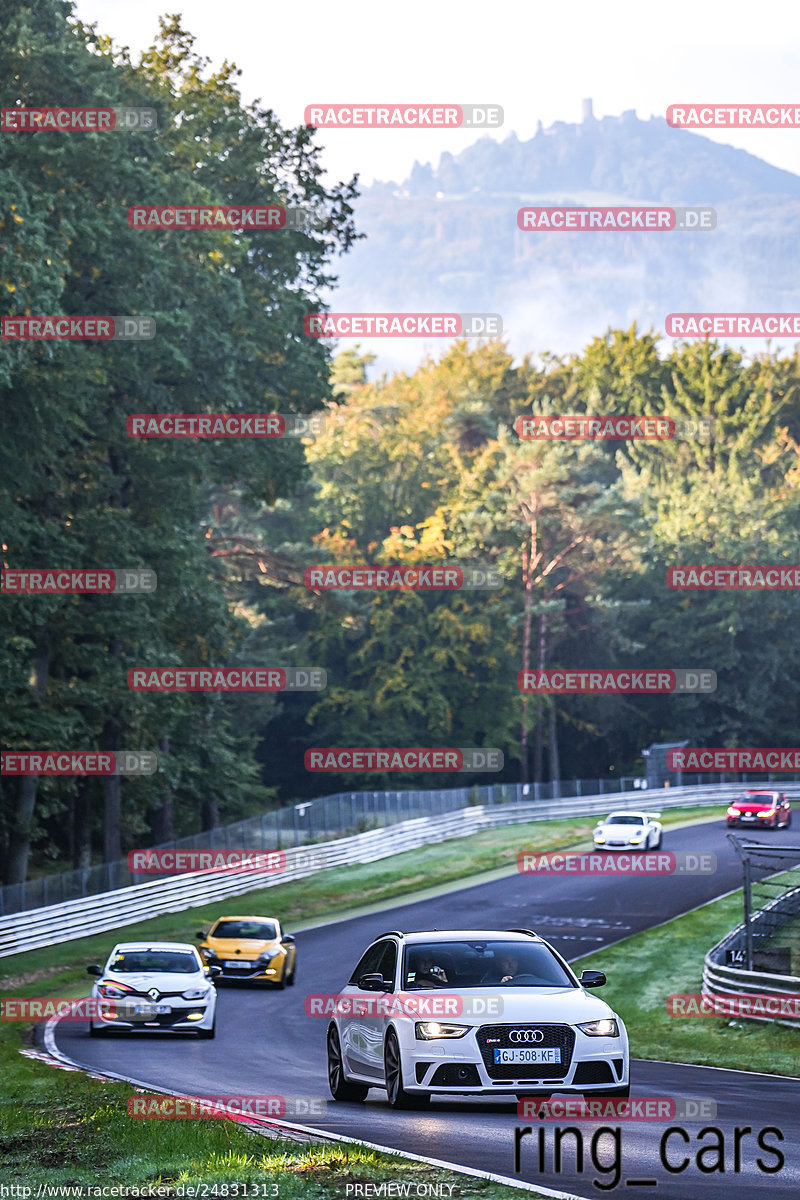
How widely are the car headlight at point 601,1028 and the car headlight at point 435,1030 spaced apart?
0.89 metres

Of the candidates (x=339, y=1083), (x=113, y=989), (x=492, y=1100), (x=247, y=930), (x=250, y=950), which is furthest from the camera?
(x=247, y=930)

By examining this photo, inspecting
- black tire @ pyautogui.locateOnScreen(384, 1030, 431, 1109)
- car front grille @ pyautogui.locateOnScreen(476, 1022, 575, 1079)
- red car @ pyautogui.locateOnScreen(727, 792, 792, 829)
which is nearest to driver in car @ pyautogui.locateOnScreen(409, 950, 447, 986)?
black tire @ pyautogui.locateOnScreen(384, 1030, 431, 1109)

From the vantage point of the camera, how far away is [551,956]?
13.3 metres

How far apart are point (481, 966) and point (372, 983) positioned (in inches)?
36.7

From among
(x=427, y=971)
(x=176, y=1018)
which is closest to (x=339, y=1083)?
(x=427, y=971)

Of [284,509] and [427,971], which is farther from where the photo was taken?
[284,509]

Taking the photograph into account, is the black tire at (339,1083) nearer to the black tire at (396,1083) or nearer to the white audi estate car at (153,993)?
the black tire at (396,1083)

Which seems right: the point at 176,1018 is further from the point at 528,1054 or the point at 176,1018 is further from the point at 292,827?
the point at 292,827

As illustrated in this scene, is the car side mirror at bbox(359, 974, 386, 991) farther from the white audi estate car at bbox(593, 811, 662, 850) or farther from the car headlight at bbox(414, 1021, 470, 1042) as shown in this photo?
the white audi estate car at bbox(593, 811, 662, 850)

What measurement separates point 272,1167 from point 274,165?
42.4 m

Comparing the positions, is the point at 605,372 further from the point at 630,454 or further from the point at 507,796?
the point at 507,796

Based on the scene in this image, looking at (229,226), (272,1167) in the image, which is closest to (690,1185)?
(272,1167)

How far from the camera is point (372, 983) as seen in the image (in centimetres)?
1319

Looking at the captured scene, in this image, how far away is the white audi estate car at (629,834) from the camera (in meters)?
48.3
